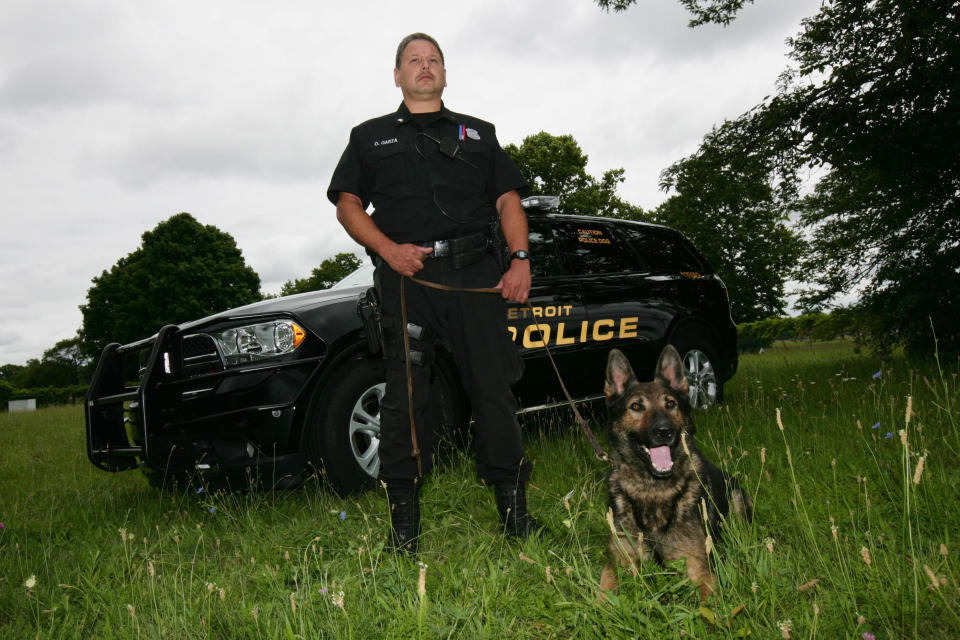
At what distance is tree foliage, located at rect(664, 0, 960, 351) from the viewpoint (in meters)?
6.45

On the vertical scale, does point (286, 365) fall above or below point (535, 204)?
below

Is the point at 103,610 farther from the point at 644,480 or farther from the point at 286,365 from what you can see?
the point at 644,480

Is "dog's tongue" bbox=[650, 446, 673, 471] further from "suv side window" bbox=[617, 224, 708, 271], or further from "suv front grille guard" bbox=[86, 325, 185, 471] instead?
"suv side window" bbox=[617, 224, 708, 271]

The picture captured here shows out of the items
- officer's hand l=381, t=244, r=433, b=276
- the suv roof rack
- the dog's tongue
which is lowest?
the dog's tongue

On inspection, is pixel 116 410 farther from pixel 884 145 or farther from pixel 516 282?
pixel 884 145

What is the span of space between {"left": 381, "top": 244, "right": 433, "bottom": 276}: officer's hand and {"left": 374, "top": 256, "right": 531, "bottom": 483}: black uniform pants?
0.36 ft

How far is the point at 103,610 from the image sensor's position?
2.38 m

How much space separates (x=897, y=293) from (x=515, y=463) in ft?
23.4

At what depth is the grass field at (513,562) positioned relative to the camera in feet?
6.00

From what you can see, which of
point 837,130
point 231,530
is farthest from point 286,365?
point 837,130

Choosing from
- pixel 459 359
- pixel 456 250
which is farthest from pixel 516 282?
pixel 459 359

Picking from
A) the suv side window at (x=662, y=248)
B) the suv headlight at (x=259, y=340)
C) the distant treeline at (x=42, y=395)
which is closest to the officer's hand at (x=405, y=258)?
the suv headlight at (x=259, y=340)

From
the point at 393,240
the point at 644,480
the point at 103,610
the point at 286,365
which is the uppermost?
the point at 393,240

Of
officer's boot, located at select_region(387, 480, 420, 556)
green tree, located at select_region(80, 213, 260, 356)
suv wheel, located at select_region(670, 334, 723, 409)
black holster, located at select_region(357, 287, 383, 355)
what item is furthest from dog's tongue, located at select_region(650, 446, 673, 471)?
green tree, located at select_region(80, 213, 260, 356)
